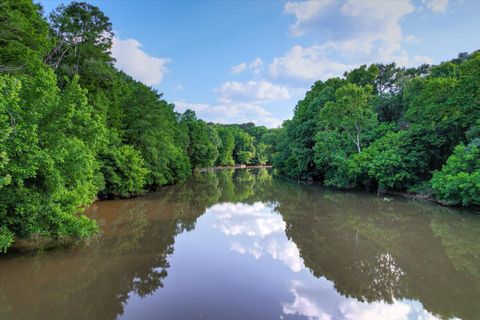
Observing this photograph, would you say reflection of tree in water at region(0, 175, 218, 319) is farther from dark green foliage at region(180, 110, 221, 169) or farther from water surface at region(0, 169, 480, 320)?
dark green foliage at region(180, 110, 221, 169)

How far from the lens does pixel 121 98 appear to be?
2405 centimetres

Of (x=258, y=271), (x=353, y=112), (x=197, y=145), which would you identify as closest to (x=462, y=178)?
(x=353, y=112)

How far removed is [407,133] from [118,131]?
19532mm

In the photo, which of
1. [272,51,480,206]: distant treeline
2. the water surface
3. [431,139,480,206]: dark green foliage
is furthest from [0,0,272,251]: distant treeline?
[272,51,480,206]: distant treeline

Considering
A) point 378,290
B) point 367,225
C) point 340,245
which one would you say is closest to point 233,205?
point 367,225

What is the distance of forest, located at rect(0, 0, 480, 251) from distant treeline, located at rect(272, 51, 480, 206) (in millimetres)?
75

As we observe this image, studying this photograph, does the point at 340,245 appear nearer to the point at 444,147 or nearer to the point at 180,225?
the point at 180,225

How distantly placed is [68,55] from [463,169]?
817 inches

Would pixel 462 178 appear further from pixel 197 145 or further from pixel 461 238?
pixel 197 145

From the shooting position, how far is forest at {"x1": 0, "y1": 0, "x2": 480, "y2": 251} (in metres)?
8.48

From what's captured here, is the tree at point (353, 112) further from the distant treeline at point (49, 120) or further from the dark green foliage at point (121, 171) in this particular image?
the distant treeline at point (49, 120)

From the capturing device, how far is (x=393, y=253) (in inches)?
374

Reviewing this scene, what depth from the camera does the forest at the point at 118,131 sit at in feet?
27.8

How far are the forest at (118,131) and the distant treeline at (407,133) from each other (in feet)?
0.25
